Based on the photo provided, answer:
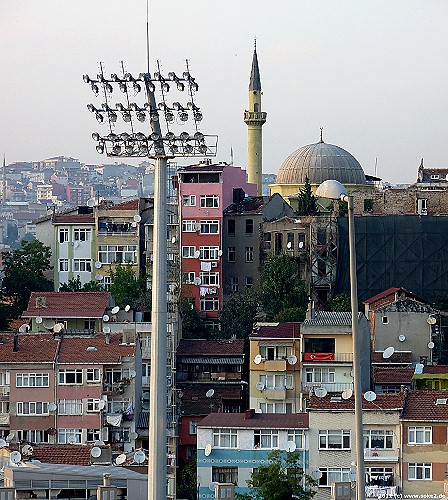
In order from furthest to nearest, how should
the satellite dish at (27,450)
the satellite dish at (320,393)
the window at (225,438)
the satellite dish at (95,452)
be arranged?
the satellite dish at (320,393) → the window at (225,438) → the satellite dish at (95,452) → the satellite dish at (27,450)

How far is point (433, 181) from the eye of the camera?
2365 inches

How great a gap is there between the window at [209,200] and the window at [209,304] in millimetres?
2457

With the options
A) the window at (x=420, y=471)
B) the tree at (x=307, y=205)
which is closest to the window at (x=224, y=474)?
the window at (x=420, y=471)

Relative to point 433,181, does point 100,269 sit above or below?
below

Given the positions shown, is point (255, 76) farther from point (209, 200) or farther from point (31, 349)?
point (31, 349)

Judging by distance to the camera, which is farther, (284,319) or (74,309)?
(284,319)

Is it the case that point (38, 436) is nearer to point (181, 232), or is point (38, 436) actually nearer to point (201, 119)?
point (181, 232)

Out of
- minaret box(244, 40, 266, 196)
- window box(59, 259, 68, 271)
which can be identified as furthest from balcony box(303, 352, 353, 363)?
minaret box(244, 40, 266, 196)

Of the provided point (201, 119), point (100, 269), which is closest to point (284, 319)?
point (100, 269)

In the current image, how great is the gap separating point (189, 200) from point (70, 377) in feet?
44.1

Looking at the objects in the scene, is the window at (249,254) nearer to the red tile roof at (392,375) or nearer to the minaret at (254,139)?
the red tile roof at (392,375)

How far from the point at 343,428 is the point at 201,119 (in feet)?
43.8

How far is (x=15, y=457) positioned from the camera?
1043 inches

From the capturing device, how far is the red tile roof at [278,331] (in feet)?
121
